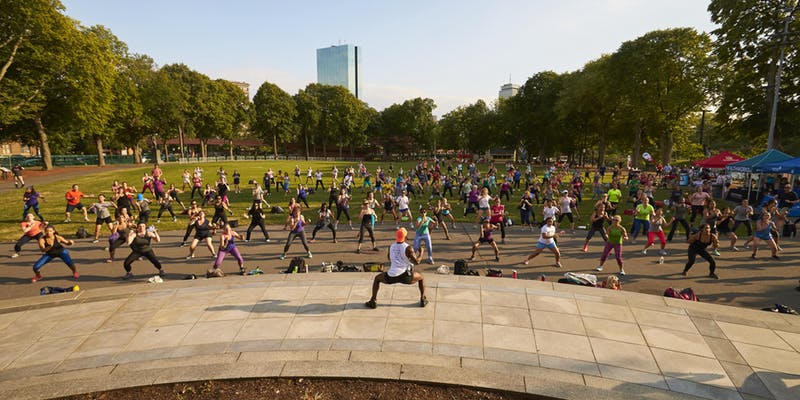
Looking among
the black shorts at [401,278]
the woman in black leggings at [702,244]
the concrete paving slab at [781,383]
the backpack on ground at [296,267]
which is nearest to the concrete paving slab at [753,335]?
the concrete paving slab at [781,383]

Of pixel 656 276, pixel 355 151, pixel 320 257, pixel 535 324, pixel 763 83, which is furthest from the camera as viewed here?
pixel 355 151

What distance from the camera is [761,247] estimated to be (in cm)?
1352

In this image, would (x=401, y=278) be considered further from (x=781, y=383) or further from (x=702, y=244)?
(x=702, y=244)

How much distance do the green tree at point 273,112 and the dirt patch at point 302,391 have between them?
6945 cm

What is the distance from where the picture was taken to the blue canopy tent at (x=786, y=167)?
1953 centimetres

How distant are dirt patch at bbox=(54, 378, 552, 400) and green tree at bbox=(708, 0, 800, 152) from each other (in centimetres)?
3535

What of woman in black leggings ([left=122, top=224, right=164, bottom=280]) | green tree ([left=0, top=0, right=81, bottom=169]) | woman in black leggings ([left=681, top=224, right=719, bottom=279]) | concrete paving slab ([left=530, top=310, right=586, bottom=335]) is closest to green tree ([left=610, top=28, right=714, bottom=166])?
woman in black leggings ([left=681, top=224, right=719, bottom=279])

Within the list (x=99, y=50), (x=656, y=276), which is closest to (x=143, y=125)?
(x=99, y=50)

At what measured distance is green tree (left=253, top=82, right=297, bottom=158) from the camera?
71.0 m

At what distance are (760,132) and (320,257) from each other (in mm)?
37763

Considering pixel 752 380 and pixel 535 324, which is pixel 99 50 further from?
pixel 752 380

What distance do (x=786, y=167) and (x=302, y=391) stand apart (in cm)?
2575

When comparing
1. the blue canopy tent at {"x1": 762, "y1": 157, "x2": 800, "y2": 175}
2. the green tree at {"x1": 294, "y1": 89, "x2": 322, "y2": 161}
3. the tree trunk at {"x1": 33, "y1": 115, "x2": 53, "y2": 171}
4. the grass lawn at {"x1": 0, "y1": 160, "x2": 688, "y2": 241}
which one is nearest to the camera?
the grass lawn at {"x1": 0, "y1": 160, "x2": 688, "y2": 241}

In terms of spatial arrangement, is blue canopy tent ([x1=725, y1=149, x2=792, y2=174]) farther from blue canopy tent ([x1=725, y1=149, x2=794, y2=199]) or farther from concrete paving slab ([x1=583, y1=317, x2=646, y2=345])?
concrete paving slab ([x1=583, y1=317, x2=646, y2=345])
